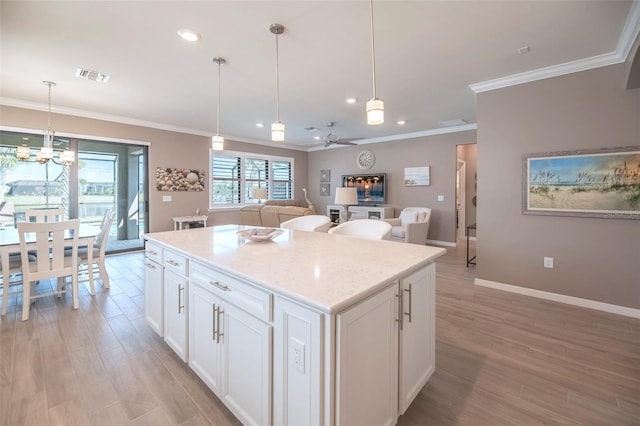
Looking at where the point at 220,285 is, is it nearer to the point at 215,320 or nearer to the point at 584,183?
the point at 215,320

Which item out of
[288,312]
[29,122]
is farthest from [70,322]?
[29,122]

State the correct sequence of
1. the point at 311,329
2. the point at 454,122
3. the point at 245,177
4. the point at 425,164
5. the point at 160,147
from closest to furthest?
the point at 311,329, the point at 454,122, the point at 160,147, the point at 425,164, the point at 245,177

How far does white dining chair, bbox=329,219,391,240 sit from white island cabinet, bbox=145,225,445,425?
0.47m

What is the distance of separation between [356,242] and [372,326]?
96 centimetres

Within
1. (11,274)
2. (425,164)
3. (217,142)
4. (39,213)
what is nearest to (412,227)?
(425,164)

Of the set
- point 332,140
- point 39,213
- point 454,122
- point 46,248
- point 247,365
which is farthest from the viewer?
point 454,122

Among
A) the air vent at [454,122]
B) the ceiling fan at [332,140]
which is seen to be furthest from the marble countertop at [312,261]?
the air vent at [454,122]

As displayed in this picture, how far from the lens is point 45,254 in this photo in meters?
2.83

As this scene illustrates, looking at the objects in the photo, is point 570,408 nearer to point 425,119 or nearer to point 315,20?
point 315,20

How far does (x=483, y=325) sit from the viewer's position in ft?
8.58

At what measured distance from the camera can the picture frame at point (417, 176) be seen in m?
6.58

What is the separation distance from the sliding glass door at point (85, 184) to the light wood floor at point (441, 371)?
8.50ft

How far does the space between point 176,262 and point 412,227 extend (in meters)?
4.38

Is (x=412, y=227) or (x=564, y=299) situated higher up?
(x=412, y=227)
